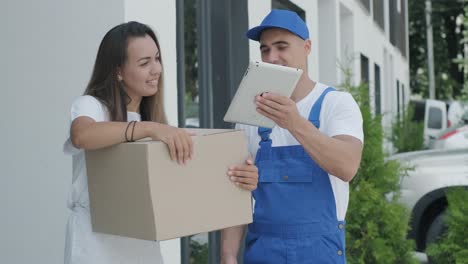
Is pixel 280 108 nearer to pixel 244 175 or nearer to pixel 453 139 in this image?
pixel 244 175

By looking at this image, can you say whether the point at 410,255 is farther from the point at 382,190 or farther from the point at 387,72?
the point at 387,72

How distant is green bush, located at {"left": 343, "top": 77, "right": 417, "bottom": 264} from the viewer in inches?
224

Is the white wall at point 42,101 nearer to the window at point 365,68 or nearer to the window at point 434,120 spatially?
the window at point 365,68

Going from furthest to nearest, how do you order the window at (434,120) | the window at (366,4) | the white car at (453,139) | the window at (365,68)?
the window at (434,120), the window at (365,68), the window at (366,4), the white car at (453,139)

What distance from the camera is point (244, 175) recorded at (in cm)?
243

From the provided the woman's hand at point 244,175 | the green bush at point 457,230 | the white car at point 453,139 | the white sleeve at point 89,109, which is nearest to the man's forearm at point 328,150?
the woman's hand at point 244,175

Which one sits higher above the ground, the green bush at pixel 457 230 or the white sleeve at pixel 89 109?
the white sleeve at pixel 89 109

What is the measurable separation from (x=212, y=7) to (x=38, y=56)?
6.60 ft

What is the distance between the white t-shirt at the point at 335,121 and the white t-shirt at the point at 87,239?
0.52 metres

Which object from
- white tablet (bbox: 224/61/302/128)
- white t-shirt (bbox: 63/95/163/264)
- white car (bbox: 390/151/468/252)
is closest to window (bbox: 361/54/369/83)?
white car (bbox: 390/151/468/252)

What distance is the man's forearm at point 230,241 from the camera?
9.07 ft

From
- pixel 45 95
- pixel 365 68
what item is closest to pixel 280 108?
pixel 45 95

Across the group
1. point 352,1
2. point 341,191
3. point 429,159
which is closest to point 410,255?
point 429,159

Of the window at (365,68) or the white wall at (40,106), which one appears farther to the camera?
the window at (365,68)
